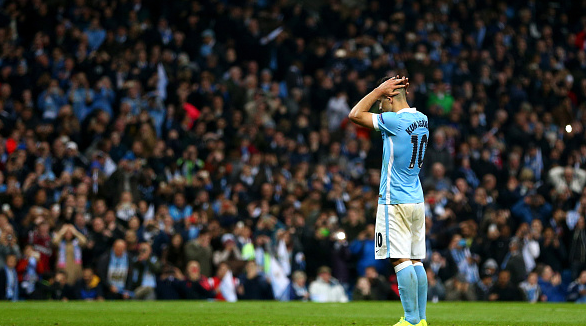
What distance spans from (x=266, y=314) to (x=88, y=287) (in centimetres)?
561

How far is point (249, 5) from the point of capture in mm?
27047

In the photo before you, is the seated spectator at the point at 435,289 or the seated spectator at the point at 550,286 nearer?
the seated spectator at the point at 435,289

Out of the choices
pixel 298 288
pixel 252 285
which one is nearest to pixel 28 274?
pixel 252 285

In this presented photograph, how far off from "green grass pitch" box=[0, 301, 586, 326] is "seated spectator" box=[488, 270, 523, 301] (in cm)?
241

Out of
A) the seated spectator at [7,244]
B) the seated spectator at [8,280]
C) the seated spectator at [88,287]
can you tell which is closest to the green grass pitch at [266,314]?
the seated spectator at [88,287]

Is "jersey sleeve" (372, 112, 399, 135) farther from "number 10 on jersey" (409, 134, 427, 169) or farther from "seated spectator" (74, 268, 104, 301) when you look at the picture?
"seated spectator" (74, 268, 104, 301)

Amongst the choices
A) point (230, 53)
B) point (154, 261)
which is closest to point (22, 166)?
point (154, 261)

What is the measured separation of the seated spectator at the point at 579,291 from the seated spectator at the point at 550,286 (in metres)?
0.16

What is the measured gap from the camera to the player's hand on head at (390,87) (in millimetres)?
10133

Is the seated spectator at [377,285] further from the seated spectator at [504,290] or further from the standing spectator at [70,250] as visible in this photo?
the standing spectator at [70,250]

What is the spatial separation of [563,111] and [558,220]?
5402mm

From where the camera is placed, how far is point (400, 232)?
33.0 feet

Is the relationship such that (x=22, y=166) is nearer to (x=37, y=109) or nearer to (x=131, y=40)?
(x=37, y=109)

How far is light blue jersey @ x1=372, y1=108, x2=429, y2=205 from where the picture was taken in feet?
33.1
